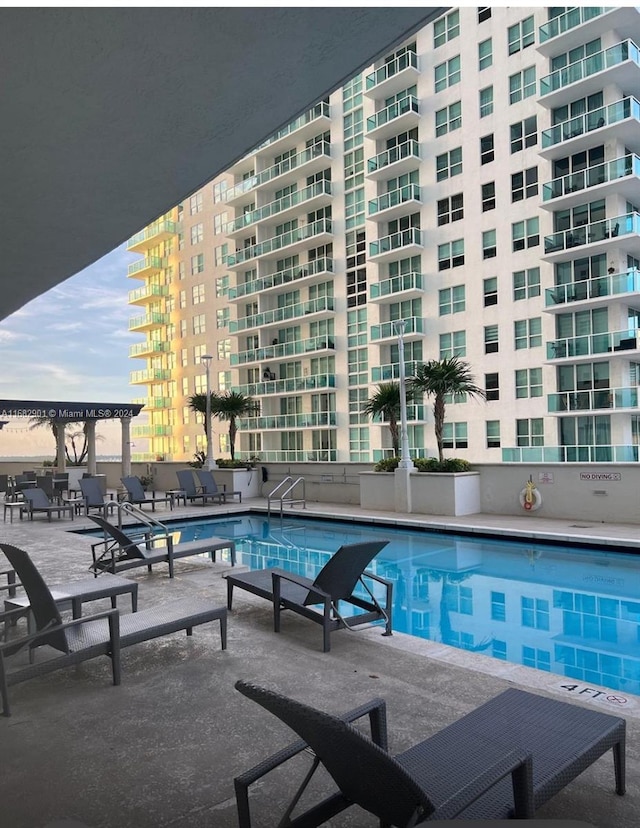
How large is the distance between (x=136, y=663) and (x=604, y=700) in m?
3.45

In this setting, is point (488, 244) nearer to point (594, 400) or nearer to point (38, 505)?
point (594, 400)

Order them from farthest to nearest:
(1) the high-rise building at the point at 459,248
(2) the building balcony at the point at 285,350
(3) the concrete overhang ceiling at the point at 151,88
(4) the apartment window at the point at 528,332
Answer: (2) the building balcony at the point at 285,350 → (4) the apartment window at the point at 528,332 → (1) the high-rise building at the point at 459,248 → (3) the concrete overhang ceiling at the point at 151,88

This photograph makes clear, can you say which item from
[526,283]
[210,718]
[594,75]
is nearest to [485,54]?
[594,75]

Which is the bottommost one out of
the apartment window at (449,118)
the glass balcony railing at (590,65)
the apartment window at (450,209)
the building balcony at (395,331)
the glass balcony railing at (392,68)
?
the building balcony at (395,331)

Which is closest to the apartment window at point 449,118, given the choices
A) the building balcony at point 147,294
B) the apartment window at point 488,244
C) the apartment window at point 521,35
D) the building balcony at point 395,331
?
the apartment window at point 521,35

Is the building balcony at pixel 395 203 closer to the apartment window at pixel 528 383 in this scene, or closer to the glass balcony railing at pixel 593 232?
the glass balcony railing at pixel 593 232

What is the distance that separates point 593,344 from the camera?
81.3ft

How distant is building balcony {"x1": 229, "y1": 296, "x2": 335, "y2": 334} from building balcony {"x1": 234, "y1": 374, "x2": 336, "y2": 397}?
336 cm

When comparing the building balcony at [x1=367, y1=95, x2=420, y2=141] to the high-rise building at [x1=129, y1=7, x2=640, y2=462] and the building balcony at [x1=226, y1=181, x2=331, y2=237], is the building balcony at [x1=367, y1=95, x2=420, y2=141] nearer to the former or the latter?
the high-rise building at [x1=129, y1=7, x2=640, y2=462]

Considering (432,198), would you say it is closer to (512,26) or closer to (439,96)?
(439,96)

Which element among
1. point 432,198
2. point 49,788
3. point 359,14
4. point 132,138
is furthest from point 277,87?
point 432,198

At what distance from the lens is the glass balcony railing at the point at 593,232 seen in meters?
24.0

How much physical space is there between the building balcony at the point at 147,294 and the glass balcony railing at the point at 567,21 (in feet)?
99.0

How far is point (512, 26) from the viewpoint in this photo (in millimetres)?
27672
